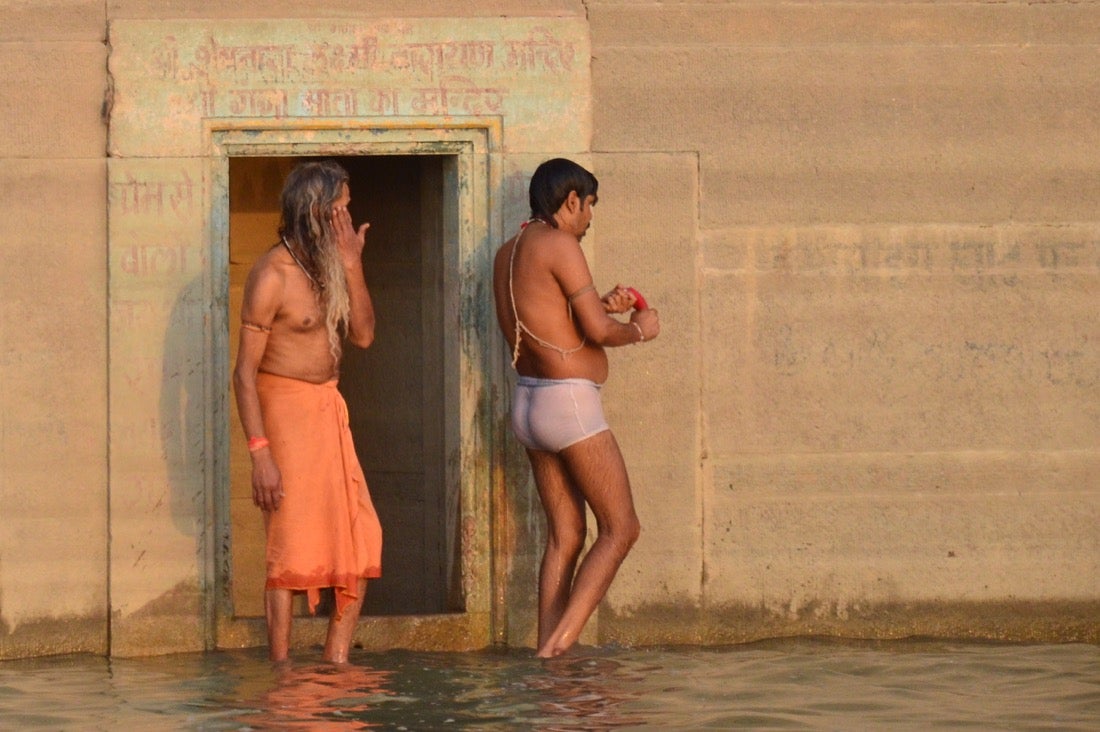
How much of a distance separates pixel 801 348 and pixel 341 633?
212 cm

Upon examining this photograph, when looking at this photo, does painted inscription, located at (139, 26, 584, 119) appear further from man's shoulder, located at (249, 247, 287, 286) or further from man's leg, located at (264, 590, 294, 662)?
man's leg, located at (264, 590, 294, 662)

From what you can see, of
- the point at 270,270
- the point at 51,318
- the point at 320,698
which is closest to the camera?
the point at 320,698

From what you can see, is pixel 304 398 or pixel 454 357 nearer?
pixel 304 398

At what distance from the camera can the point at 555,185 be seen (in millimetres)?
6469

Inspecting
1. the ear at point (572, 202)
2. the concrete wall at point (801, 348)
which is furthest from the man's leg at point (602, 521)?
the ear at point (572, 202)

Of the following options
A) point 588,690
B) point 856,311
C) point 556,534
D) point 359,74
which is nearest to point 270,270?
point 359,74

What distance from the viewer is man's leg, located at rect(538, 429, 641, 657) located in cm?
650

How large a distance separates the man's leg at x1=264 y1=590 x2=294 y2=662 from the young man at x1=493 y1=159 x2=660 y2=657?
920mm

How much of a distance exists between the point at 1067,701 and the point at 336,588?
2.50 meters

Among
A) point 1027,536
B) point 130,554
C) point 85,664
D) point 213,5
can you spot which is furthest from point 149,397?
point 1027,536

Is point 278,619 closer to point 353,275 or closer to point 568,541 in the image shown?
point 568,541

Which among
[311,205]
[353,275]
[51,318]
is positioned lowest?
[51,318]

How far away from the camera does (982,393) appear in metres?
7.18

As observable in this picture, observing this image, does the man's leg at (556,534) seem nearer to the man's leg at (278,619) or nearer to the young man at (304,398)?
the young man at (304,398)
